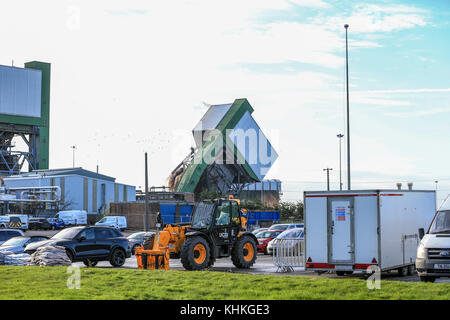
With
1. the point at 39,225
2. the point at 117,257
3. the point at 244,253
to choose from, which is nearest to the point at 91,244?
the point at 117,257

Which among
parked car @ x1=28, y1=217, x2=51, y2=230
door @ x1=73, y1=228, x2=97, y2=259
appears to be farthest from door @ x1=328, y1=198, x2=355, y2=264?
parked car @ x1=28, y1=217, x2=51, y2=230

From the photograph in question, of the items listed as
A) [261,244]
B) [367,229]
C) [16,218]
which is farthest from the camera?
[16,218]

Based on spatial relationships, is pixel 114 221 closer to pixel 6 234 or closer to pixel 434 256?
pixel 6 234

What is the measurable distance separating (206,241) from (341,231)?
5721 millimetres

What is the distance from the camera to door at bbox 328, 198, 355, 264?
1827 cm

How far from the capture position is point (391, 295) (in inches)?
464

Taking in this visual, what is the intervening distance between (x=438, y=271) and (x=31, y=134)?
283 feet

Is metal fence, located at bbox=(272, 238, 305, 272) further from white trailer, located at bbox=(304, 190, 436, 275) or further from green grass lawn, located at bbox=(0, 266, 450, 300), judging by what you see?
green grass lawn, located at bbox=(0, 266, 450, 300)

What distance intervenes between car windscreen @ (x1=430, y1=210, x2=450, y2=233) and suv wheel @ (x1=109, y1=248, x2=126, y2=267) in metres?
12.5

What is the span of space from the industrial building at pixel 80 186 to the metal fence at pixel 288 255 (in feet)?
180

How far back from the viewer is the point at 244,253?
79.2 feet

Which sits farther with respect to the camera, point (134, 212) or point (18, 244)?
point (134, 212)
